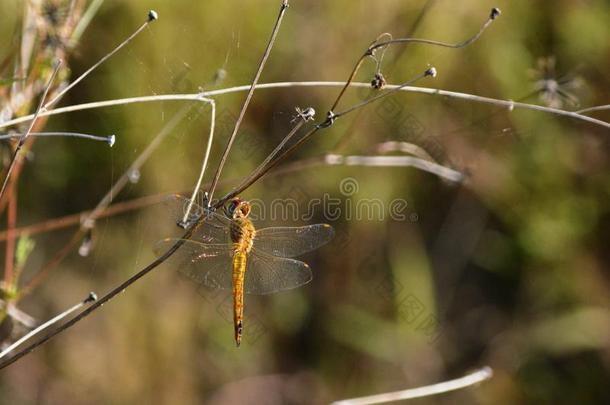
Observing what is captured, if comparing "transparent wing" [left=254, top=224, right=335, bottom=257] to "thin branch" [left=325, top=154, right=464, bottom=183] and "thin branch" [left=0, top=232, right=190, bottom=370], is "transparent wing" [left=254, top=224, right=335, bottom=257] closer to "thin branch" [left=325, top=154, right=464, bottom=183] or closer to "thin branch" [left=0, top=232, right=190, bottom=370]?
"thin branch" [left=325, top=154, right=464, bottom=183]

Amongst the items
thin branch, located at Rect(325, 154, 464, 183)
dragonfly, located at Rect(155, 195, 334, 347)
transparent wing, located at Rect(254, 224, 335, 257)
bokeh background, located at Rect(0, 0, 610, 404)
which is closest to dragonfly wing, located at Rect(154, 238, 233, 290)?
dragonfly, located at Rect(155, 195, 334, 347)

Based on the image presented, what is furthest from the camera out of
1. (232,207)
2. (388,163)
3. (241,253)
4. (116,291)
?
(388,163)

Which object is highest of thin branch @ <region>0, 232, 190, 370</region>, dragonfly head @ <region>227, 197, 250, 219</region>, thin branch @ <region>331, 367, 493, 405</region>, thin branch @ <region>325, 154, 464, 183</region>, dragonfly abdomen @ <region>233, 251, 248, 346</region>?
thin branch @ <region>325, 154, 464, 183</region>

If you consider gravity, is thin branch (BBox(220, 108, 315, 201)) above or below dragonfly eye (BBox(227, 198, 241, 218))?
below

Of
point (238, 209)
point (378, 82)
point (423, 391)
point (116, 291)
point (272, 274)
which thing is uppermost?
point (378, 82)

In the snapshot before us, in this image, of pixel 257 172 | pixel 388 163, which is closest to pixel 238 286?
pixel 388 163

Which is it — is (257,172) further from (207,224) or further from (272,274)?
(272,274)

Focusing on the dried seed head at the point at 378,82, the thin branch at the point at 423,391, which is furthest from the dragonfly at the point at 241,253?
the dried seed head at the point at 378,82

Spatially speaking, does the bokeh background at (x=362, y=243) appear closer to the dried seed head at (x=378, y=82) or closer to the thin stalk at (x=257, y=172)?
the dried seed head at (x=378, y=82)
